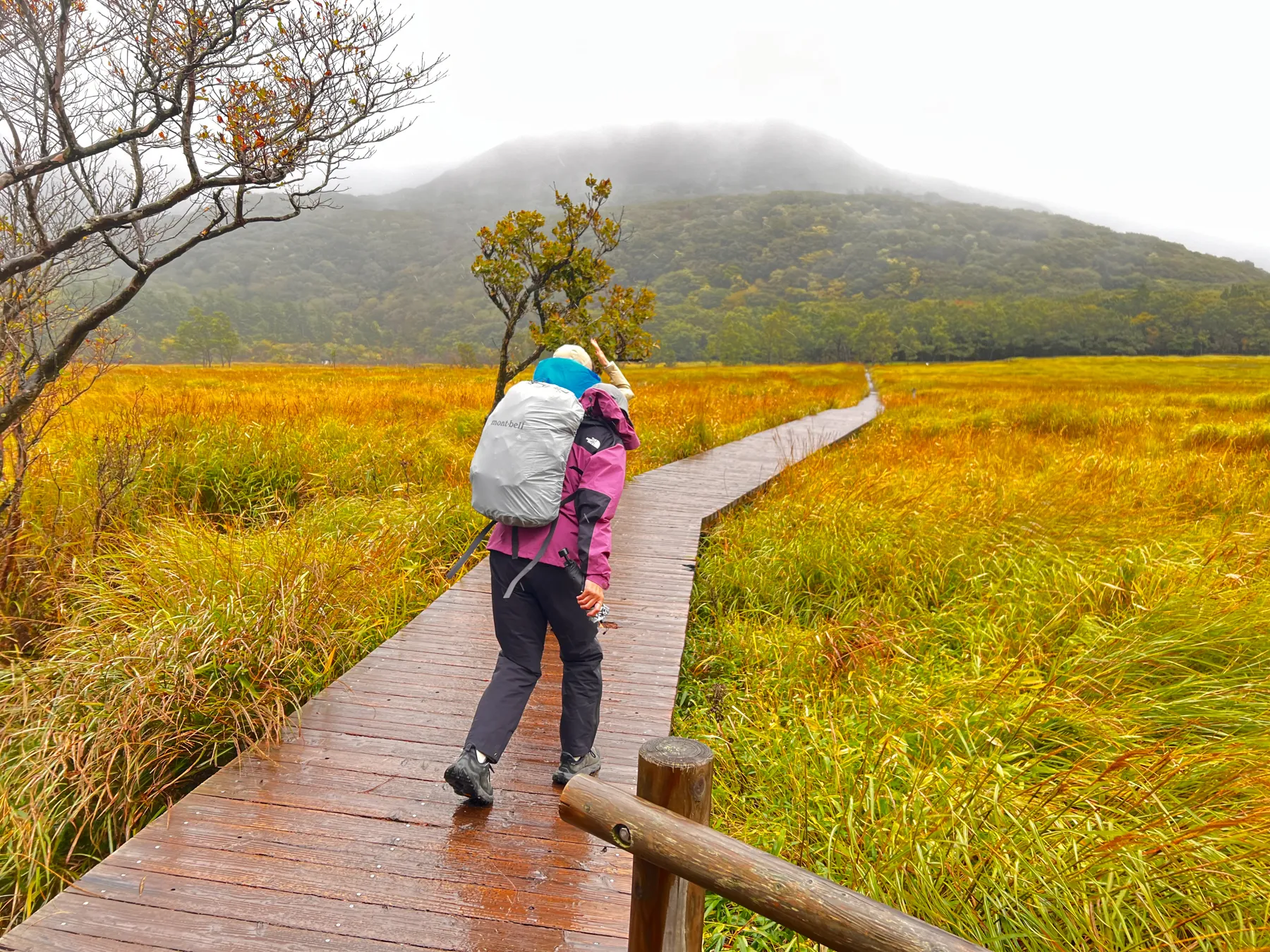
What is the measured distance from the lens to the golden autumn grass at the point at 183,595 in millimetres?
2920

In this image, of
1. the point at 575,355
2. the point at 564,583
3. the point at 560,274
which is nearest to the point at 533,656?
the point at 564,583

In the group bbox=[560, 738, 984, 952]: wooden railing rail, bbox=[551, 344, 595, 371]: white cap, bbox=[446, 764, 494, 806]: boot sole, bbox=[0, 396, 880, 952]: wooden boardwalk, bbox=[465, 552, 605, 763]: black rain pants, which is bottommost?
bbox=[0, 396, 880, 952]: wooden boardwalk

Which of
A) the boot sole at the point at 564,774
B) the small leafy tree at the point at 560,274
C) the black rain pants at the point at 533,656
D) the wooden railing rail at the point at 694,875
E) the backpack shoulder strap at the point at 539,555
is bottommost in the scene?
the boot sole at the point at 564,774

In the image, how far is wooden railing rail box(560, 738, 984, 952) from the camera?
1.18 m

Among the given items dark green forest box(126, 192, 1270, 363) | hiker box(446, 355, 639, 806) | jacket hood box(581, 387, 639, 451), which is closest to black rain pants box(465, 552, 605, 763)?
hiker box(446, 355, 639, 806)

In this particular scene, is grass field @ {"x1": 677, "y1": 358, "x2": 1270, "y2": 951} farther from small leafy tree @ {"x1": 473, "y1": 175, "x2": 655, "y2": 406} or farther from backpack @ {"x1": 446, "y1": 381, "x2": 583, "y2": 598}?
small leafy tree @ {"x1": 473, "y1": 175, "x2": 655, "y2": 406}

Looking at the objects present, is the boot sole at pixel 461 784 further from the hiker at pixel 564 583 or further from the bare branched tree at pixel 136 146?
the bare branched tree at pixel 136 146

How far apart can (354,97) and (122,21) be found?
139cm

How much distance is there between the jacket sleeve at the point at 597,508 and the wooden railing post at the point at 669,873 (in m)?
1.18

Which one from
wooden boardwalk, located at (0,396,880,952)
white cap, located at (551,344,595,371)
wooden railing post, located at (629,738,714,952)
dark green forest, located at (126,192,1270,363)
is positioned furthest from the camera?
dark green forest, located at (126,192,1270,363)

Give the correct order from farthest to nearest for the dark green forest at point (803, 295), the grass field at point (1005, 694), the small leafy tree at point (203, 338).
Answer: the dark green forest at point (803, 295)
the small leafy tree at point (203, 338)
the grass field at point (1005, 694)

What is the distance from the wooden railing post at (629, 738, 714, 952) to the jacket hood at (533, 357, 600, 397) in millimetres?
1590

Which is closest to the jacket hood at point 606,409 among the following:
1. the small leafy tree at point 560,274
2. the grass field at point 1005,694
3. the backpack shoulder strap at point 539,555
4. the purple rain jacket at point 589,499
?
the purple rain jacket at point 589,499

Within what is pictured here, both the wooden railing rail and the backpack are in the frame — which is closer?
the wooden railing rail
